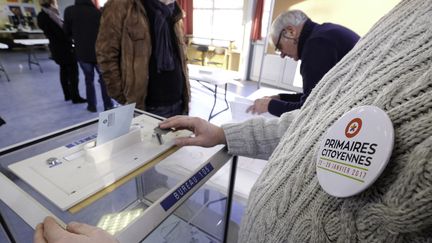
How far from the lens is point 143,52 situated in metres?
1.43

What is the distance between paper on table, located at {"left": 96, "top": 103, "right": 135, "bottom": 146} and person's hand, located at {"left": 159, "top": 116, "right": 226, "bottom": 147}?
13 cm

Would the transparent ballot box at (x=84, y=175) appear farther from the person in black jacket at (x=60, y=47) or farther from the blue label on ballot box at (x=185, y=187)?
the person in black jacket at (x=60, y=47)

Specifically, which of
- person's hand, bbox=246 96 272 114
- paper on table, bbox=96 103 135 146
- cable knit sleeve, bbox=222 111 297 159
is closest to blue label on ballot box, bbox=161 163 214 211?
cable knit sleeve, bbox=222 111 297 159

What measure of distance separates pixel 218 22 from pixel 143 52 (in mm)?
5207

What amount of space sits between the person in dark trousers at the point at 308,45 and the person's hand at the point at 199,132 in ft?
2.23

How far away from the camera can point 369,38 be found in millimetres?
419

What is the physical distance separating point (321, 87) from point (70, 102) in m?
3.89

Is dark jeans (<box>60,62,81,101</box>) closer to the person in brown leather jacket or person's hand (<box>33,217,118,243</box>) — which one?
the person in brown leather jacket

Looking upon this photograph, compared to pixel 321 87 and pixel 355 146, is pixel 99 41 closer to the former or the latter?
pixel 321 87

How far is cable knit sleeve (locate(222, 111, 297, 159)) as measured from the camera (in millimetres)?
708

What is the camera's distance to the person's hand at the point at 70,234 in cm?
38

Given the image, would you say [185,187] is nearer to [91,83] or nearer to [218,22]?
[91,83]

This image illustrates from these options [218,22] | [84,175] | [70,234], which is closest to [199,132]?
[84,175]

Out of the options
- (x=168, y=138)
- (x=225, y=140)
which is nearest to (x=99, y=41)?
(x=168, y=138)
